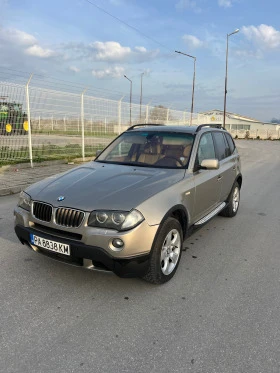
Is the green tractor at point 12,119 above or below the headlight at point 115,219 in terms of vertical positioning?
above

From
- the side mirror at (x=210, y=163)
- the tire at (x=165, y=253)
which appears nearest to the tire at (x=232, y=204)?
the side mirror at (x=210, y=163)

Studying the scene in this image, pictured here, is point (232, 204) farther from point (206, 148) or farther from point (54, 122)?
point (54, 122)

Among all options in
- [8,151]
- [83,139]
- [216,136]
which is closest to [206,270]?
[216,136]

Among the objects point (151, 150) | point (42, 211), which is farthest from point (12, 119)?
point (42, 211)

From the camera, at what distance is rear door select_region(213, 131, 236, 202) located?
495 centimetres

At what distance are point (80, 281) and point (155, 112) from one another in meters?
15.3

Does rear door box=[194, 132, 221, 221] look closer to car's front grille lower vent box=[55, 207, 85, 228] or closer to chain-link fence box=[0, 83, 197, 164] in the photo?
car's front grille lower vent box=[55, 207, 85, 228]

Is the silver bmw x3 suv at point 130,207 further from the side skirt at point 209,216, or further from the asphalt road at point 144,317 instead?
the asphalt road at point 144,317

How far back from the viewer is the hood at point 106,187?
293 centimetres

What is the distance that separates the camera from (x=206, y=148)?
4.51m

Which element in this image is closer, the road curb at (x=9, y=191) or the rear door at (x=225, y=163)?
the rear door at (x=225, y=163)

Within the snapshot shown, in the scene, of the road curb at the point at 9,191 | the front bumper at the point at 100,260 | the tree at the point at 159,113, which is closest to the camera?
the front bumper at the point at 100,260

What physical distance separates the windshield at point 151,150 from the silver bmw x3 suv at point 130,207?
1cm

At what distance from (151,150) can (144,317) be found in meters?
2.30
